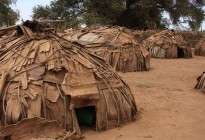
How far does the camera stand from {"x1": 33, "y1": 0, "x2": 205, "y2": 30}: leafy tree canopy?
29156mm

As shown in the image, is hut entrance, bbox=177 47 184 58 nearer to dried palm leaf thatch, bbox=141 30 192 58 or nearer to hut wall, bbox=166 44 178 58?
dried palm leaf thatch, bbox=141 30 192 58

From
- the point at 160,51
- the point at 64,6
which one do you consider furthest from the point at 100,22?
the point at 160,51

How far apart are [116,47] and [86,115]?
7566 millimetres

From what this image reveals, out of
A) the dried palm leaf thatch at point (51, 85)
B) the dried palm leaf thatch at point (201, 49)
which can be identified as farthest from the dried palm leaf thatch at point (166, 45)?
the dried palm leaf thatch at point (51, 85)

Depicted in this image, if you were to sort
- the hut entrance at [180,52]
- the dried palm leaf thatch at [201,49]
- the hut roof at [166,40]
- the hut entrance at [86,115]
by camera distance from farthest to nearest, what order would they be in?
the dried palm leaf thatch at [201,49], the hut entrance at [180,52], the hut roof at [166,40], the hut entrance at [86,115]

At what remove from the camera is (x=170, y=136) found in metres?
5.94

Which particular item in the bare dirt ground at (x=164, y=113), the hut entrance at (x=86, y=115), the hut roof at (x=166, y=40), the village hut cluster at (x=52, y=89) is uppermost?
the hut roof at (x=166, y=40)

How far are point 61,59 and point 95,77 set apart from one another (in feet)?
1.95

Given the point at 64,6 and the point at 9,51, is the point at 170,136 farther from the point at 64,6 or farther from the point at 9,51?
the point at 64,6

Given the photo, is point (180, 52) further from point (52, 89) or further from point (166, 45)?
point (52, 89)

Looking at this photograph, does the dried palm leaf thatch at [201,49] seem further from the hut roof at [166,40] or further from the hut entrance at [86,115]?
the hut entrance at [86,115]

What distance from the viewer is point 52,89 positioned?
19.1ft

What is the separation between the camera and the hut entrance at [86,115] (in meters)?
6.23

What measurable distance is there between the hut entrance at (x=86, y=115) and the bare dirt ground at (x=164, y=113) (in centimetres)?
20
